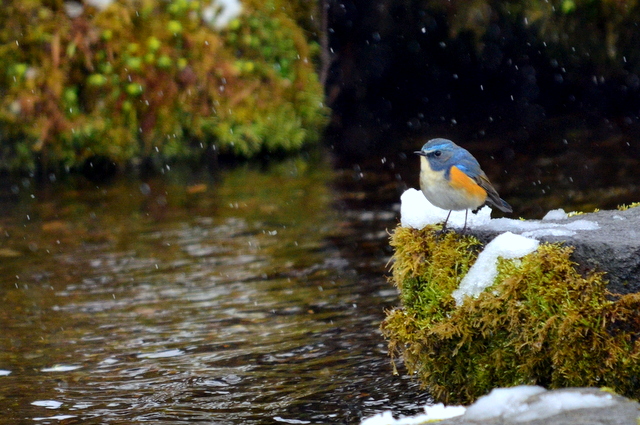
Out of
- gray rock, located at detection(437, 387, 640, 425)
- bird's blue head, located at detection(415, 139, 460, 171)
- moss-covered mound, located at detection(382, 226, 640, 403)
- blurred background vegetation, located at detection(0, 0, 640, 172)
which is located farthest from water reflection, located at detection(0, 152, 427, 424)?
blurred background vegetation, located at detection(0, 0, 640, 172)

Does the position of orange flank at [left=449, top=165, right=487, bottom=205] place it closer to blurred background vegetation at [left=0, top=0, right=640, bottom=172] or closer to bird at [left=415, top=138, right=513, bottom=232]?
bird at [left=415, top=138, right=513, bottom=232]

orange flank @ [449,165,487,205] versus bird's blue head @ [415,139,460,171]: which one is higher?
bird's blue head @ [415,139,460,171]

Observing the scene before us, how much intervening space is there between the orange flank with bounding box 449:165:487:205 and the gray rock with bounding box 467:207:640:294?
0.49 feet

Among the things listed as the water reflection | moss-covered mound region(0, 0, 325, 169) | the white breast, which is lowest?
the water reflection

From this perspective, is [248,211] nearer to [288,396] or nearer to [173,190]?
[173,190]

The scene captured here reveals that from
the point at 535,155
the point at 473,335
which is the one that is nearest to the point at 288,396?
the point at 473,335

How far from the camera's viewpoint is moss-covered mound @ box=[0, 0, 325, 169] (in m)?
11.2

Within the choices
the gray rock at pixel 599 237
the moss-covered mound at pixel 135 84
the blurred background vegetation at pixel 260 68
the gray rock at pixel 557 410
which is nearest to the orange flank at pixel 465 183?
the gray rock at pixel 599 237

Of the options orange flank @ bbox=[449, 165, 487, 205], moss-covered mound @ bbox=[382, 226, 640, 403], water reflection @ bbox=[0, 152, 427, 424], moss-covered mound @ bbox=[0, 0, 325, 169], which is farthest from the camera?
moss-covered mound @ bbox=[0, 0, 325, 169]

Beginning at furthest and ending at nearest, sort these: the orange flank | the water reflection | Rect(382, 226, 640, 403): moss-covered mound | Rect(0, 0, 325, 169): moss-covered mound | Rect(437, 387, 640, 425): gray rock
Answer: Rect(0, 0, 325, 169): moss-covered mound < the water reflection < the orange flank < Rect(382, 226, 640, 403): moss-covered mound < Rect(437, 387, 640, 425): gray rock

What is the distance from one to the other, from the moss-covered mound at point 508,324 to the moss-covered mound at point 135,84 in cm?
799

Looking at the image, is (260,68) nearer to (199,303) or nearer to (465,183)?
(199,303)

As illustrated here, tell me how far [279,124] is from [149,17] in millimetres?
2180

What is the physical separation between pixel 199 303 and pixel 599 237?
11.0 feet
